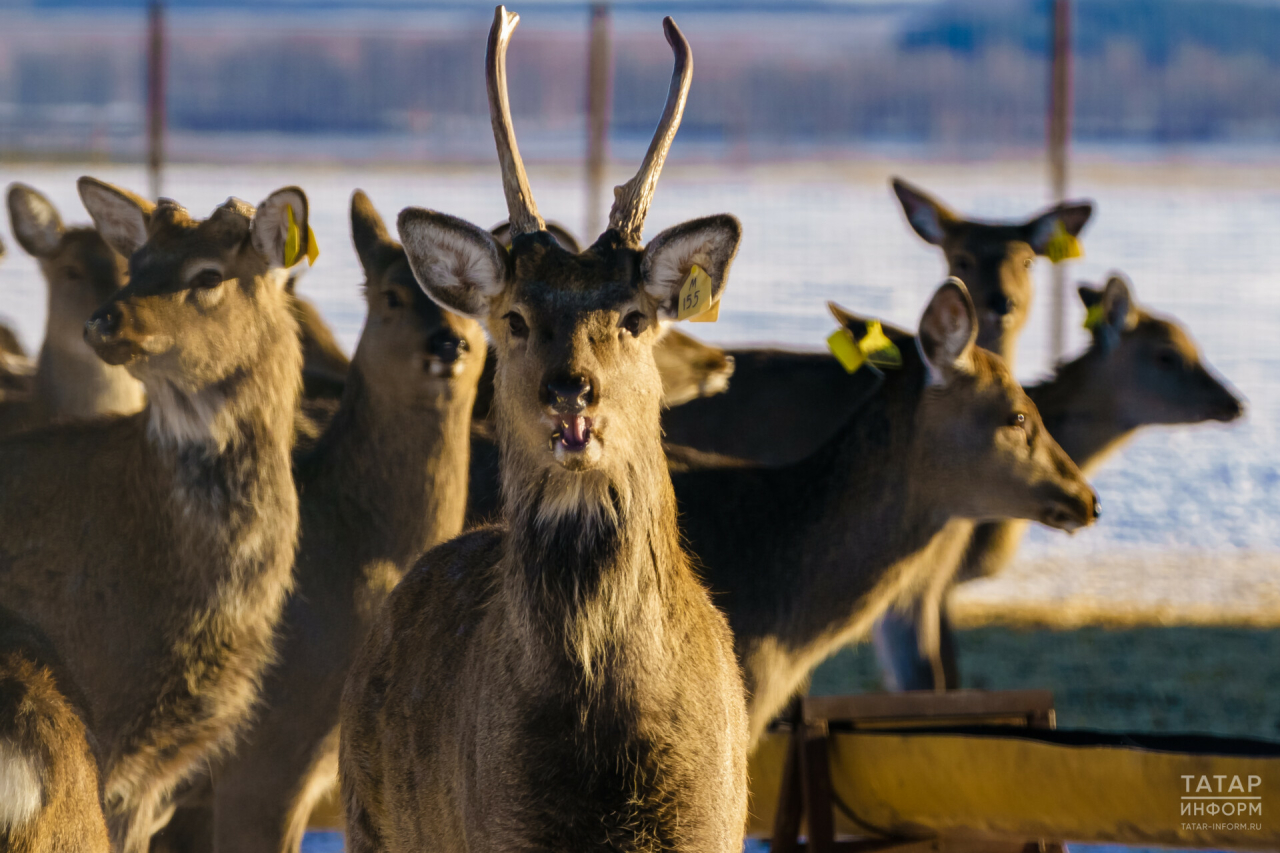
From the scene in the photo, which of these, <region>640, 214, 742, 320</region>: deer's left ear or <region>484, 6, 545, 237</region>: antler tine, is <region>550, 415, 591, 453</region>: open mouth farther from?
<region>484, 6, 545, 237</region>: antler tine

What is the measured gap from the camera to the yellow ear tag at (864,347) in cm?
509

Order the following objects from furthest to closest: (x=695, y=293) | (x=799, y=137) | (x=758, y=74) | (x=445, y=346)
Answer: (x=799, y=137)
(x=758, y=74)
(x=445, y=346)
(x=695, y=293)

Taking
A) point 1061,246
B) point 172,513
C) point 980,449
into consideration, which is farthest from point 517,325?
point 1061,246

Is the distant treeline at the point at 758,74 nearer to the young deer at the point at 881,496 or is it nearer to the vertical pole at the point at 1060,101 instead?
the vertical pole at the point at 1060,101

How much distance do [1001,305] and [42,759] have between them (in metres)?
4.76

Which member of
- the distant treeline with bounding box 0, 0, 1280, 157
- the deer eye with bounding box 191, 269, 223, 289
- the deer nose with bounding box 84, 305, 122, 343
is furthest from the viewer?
the distant treeline with bounding box 0, 0, 1280, 157

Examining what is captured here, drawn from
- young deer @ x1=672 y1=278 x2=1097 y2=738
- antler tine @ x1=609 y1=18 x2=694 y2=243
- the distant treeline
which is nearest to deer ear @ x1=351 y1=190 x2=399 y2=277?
young deer @ x1=672 y1=278 x2=1097 y2=738

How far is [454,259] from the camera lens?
127 inches

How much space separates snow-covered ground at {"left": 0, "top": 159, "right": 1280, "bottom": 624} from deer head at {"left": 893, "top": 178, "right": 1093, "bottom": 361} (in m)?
2.75

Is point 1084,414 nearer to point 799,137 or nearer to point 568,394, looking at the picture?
point 568,394

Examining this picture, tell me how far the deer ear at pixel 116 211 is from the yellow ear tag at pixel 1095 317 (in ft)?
13.5

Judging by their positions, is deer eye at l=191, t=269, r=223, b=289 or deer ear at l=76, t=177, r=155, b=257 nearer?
deer eye at l=191, t=269, r=223, b=289

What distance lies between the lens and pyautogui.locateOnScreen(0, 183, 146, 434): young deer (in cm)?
601

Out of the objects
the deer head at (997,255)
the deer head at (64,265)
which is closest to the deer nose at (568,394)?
the deer head at (64,265)
